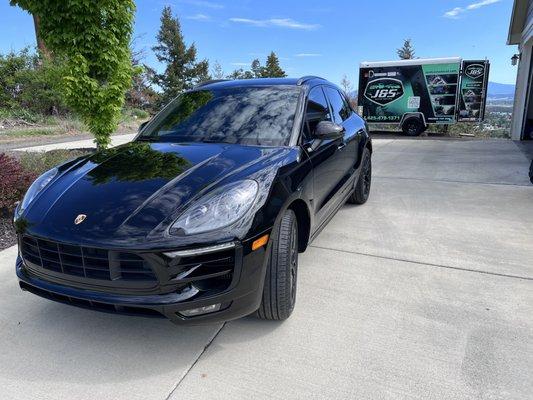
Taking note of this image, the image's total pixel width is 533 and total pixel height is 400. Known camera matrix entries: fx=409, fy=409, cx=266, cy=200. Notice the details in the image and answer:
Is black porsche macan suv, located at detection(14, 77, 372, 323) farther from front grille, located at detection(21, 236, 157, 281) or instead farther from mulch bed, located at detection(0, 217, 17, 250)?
mulch bed, located at detection(0, 217, 17, 250)

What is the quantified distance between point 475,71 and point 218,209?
1587 cm

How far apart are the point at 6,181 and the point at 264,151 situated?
129 inches

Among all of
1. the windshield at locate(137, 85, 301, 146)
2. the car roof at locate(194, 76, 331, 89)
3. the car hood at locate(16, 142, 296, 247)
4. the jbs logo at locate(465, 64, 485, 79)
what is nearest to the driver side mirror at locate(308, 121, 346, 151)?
the windshield at locate(137, 85, 301, 146)

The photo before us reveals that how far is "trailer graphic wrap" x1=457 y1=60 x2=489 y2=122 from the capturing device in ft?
49.4

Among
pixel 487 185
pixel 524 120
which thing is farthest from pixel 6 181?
pixel 524 120

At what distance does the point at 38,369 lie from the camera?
234 cm

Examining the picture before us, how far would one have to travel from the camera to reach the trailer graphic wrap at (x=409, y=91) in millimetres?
15438

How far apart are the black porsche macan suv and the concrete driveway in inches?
13.4

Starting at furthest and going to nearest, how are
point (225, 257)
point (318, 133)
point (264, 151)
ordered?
point (318, 133) → point (264, 151) → point (225, 257)

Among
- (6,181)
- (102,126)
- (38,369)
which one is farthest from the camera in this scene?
(102,126)

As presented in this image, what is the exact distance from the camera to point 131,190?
2.42 m

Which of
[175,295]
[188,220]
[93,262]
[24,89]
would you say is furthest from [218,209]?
[24,89]

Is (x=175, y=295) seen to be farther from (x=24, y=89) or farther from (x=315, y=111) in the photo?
(x=24, y=89)

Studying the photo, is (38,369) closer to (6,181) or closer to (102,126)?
(6,181)
